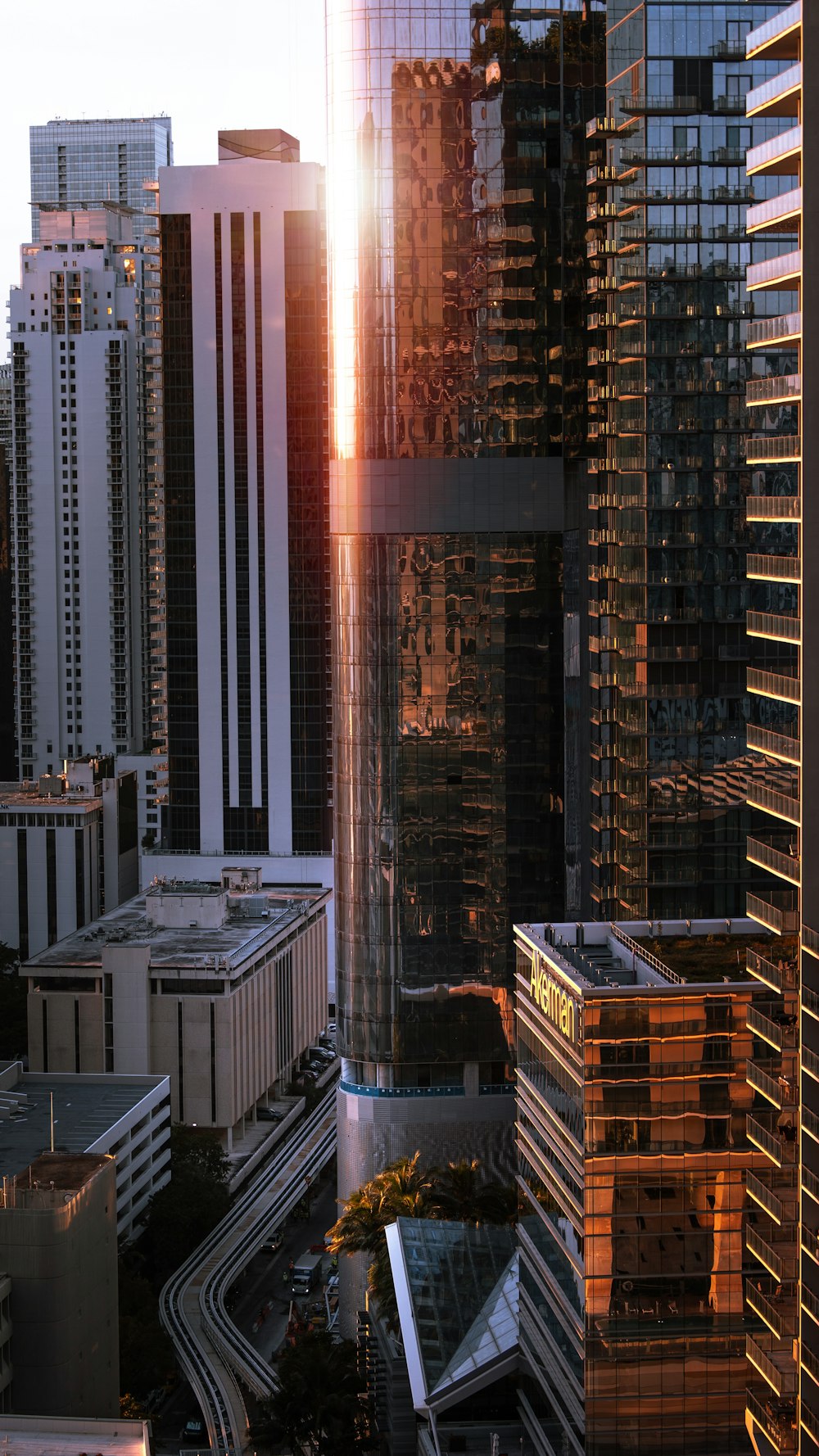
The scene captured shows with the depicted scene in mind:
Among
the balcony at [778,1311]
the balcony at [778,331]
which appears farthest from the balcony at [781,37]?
the balcony at [778,1311]

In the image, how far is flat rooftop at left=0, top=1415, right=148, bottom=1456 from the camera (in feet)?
250

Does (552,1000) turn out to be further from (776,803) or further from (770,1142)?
(776,803)

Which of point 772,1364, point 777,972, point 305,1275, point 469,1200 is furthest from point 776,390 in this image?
point 305,1275

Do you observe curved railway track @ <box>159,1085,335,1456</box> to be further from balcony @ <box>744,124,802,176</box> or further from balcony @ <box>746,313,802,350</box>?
balcony @ <box>744,124,802,176</box>

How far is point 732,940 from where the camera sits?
88.2 meters

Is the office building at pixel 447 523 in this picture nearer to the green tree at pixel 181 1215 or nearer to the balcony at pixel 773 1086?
the green tree at pixel 181 1215

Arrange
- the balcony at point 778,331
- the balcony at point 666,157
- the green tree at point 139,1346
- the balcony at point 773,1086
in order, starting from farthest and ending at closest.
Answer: the green tree at point 139,1346, the balcony at point 666,157, the balcony at point 773,1086, the balcony at point 778,331

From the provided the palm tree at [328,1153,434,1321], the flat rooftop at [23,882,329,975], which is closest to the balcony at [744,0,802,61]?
the palm tree at [328,1153,434,1321]

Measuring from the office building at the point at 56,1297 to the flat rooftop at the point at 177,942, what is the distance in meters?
67.7

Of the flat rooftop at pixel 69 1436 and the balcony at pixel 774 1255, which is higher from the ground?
the balcony at pixel 774 1255

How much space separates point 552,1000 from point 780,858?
55.8 feet

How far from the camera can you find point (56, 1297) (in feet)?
332

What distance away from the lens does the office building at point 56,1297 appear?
100438mm

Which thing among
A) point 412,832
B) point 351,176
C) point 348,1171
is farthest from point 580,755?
point 351,176
